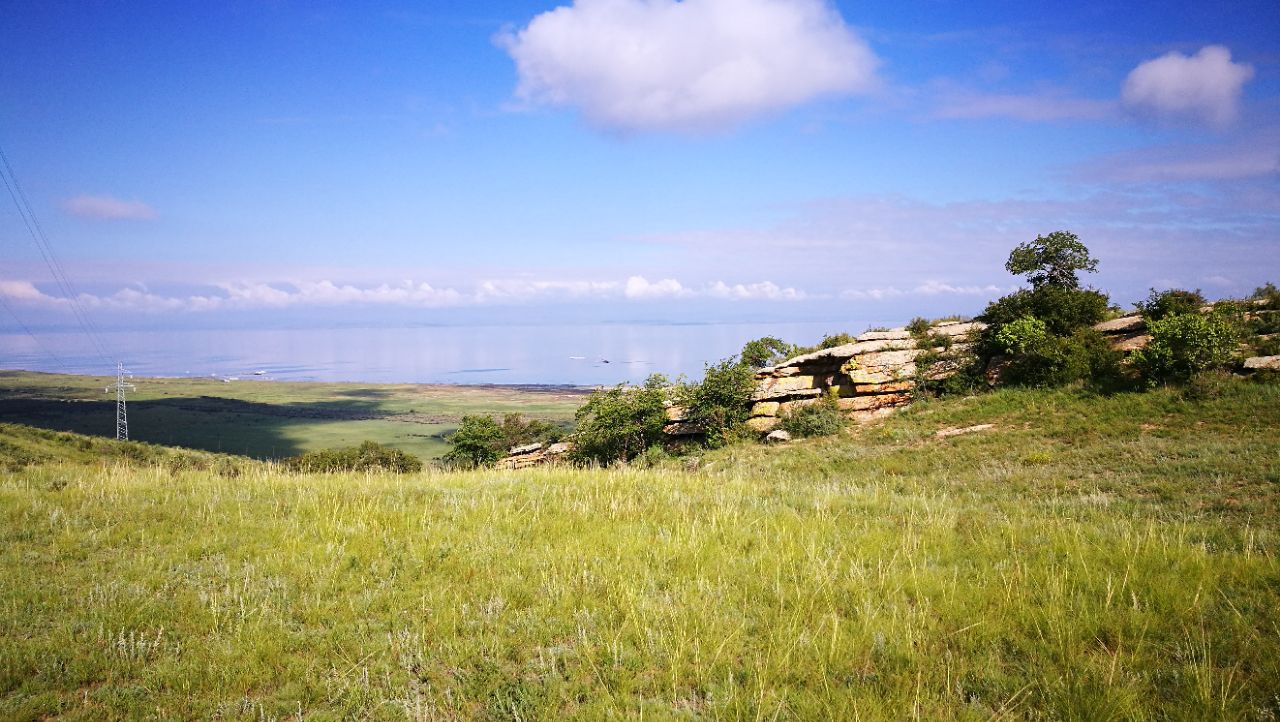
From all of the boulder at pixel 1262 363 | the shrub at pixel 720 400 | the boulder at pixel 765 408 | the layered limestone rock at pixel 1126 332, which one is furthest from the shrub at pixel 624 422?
the boulder at pixel 1262 363

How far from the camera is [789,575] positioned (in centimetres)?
605

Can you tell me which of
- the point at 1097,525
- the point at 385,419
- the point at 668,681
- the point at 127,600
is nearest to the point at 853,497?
the point at 1097,525

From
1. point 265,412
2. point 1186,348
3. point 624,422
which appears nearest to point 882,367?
point 1186,348

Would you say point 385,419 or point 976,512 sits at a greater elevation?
point 976,512

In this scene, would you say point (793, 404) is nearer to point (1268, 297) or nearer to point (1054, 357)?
point (1054, 357)

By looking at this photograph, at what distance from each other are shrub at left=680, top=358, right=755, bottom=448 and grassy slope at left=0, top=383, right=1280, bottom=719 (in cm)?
1919

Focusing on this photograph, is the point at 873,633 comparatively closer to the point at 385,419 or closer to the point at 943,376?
the point at 943,376

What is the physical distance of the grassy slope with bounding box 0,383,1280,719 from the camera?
4.04 meters

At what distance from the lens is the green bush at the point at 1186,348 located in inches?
765

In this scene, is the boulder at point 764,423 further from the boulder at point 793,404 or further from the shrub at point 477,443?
the shrub at point 477,443

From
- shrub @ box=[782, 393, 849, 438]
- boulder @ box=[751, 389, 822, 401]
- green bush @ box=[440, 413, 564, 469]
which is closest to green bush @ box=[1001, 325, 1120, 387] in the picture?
shrub @ box=[782, 393, 849, 438]

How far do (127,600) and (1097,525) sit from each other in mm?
12383

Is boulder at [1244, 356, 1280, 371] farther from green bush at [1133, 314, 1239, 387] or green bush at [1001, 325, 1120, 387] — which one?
green bush at [1001, 325, 1120, 387]

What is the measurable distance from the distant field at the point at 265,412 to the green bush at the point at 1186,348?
85.2 m
